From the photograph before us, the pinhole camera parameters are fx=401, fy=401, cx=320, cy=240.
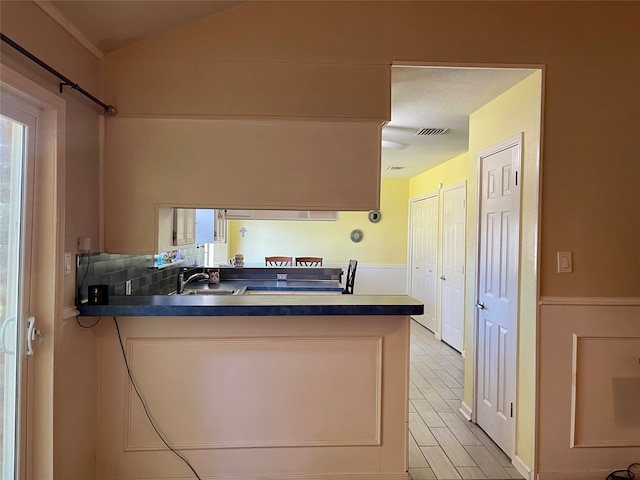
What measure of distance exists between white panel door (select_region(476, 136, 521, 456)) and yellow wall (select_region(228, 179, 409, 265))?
14.7ft

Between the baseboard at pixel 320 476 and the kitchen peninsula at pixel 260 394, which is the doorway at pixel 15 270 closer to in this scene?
the kitchen peninsula at pixel 260 394

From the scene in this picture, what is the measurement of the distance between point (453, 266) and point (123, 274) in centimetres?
410

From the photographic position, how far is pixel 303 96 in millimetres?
2234

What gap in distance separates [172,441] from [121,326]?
27.1 inches

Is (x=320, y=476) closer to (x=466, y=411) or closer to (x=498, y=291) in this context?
(x=466, y=411)

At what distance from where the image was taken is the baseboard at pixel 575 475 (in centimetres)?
232

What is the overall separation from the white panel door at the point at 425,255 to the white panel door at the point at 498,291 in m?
3.07

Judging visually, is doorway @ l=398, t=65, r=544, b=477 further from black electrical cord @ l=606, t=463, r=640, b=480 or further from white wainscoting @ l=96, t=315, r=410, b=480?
white wainscoting @ l=96, t=315, r=410, b=480

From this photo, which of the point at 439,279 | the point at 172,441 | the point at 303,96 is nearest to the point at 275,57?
the point at 303,96

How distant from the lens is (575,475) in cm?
233

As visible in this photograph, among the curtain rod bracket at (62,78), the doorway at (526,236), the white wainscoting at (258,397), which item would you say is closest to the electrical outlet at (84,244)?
the white wainscoting at (258,397)

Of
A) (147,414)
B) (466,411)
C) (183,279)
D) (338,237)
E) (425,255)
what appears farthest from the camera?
(338,237)

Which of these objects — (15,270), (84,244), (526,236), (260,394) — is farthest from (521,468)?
(15,270)

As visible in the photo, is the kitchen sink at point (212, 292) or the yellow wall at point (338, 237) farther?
the yellow wall at point (338, 237)
